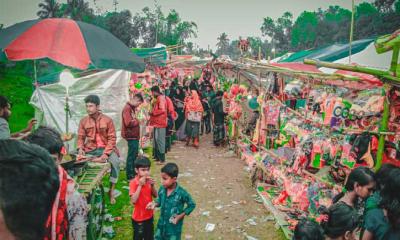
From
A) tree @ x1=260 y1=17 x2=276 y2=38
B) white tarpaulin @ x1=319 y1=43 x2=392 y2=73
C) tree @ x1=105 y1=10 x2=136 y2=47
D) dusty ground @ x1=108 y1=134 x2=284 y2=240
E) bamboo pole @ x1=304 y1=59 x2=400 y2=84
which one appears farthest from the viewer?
tree @ x1=260 y1=17 x2=276 y2=38

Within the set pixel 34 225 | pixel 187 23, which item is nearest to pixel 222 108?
pixel 34 225

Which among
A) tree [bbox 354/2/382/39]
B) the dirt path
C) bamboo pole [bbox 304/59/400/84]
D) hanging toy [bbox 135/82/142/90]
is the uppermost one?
tree [bbox 354/2/382/39]

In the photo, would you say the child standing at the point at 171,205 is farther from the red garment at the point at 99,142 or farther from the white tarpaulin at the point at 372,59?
the white tarpaulin at the point at 372,59

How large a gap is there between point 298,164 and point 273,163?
4.45ft

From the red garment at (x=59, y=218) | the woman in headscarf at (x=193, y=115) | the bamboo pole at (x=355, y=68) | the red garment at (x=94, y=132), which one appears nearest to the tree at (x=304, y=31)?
the woman in headscarf at (x=193, y=115)

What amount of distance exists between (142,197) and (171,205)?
45 cm

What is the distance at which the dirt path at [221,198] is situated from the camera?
5145mm

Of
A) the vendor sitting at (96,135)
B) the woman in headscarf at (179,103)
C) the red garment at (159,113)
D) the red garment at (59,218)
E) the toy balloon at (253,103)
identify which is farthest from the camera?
the woman in headscarf at (179,103)

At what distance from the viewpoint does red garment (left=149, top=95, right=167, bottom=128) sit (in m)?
8.29

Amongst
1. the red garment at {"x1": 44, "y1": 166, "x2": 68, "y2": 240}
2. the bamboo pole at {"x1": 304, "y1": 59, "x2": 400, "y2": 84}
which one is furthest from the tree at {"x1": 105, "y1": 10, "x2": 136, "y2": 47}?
the red garment at {"x1": 44, "y1": 166, "x2": 68, "y2": 240}

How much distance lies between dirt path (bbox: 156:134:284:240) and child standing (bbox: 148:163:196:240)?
146 cm

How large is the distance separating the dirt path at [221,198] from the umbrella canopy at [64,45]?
2.94 meters

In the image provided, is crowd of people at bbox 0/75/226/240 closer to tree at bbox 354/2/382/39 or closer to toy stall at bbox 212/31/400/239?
toy stall at bbox 212/31/400/239

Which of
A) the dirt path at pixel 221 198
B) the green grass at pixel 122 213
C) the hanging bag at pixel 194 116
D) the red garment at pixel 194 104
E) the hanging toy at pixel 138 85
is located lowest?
the dirt path at pixel 221 198
